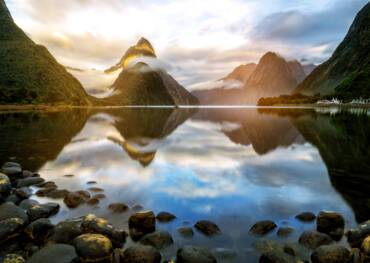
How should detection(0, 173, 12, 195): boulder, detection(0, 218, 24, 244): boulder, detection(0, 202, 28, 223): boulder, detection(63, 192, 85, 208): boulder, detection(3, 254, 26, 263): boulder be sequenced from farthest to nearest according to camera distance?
detection(0, 173, 12, 195): boulder, detection(63, 192, 85, 208): boulder, detection(0, 202, 28, 223): boulder, detection(0, 218, 24, 244): boulder, detection(3, 254, 26, 263): boulder

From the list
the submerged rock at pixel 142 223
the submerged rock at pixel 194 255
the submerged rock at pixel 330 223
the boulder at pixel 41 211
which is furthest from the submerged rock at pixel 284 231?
the boulder at pixel 41 211

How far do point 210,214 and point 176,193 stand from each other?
5117mm

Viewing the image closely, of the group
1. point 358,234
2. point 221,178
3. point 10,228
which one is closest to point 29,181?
point 10,228

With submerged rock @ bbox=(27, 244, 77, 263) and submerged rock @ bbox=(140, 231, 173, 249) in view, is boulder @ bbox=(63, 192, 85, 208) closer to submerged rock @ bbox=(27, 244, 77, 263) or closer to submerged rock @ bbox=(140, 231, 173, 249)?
submerged rock @ bbox=(27, 244, 77, 263)

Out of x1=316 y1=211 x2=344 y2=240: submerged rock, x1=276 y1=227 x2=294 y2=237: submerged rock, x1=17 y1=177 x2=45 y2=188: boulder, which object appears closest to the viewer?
x1=276 y1=227 x2=294 y2=237: submerged rock

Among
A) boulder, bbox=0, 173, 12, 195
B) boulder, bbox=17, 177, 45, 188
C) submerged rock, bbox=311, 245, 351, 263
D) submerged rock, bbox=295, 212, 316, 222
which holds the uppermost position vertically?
boulder, bbox=0, 173, 12, 195

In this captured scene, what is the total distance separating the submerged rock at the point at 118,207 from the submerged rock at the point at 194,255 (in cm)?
687

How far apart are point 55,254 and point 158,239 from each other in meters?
4.76

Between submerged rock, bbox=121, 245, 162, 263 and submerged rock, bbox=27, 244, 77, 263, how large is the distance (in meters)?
2.26

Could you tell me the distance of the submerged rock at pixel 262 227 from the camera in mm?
16266

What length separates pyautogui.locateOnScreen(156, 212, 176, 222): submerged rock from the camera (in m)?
18.0

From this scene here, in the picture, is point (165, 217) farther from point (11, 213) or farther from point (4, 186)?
point (4, 186)

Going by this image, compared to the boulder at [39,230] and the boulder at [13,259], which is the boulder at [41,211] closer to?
the boulder at [39,230]

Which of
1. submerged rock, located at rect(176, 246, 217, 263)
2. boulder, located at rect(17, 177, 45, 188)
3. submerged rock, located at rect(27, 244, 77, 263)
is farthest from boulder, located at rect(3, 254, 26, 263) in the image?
boulder, located at rect(17, 177, 45, 188)
